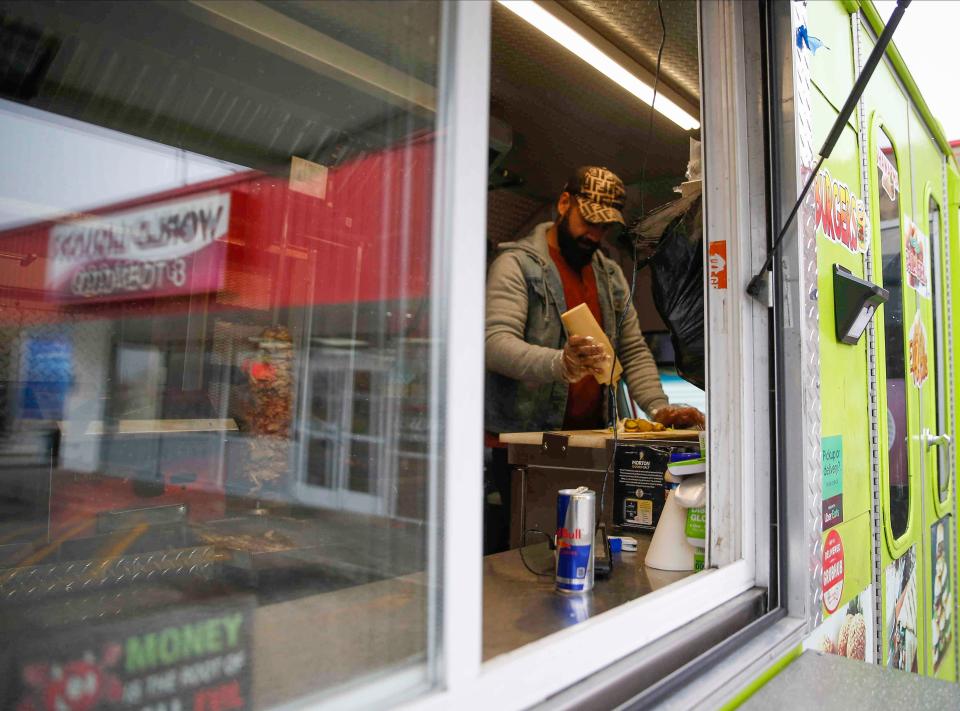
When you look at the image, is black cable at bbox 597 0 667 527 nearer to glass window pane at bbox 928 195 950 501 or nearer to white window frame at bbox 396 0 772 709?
white window frame at bbox 396 0 772 709

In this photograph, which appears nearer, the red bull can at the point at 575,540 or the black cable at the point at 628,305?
the red bull can at the point at 575,540

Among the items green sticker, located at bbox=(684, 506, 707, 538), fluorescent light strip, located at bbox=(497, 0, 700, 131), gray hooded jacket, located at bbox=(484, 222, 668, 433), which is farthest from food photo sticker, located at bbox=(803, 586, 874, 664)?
fluorescent light strip, located at bbox=(497, 0, 700, 131)

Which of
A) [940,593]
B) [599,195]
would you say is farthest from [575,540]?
[940,593]

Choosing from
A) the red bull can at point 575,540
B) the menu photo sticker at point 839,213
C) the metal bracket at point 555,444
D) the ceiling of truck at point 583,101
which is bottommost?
the red bull can at point 575,540

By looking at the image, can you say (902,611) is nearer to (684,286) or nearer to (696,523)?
(696,523)

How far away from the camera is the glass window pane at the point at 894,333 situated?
245 centimetres

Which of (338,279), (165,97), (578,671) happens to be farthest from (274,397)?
(578,671)

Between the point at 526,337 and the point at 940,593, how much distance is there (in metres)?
2.61

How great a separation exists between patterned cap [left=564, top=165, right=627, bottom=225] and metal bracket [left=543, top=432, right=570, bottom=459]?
1007 millimetres

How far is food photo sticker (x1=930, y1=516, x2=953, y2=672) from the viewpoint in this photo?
305 cm

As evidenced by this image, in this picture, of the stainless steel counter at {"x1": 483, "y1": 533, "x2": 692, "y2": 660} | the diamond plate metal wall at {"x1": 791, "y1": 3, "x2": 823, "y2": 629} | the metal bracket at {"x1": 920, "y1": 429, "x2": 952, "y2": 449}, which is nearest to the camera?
the stainless steel counter at {"x1": 483, "y1": 533, "x2": 692, "y2": 660}

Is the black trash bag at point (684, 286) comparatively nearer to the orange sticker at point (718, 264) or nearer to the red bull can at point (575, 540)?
the orange sticker at point (718, 264)

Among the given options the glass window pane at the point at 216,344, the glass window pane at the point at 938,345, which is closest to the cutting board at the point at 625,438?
the glass window pane at the point at 216,344

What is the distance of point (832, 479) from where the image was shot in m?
1.76
